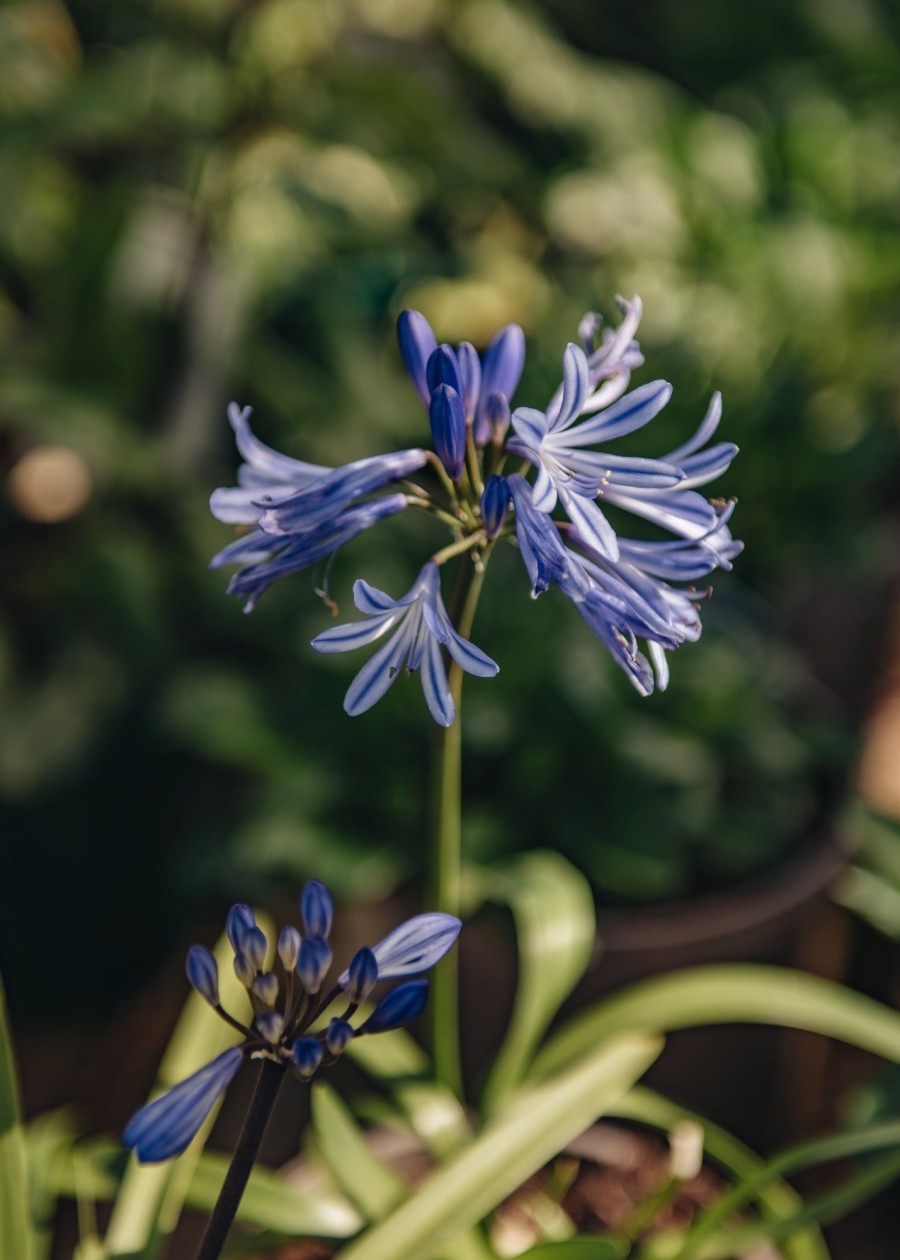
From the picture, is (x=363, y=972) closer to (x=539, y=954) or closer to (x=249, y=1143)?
(x=249, y=1143)

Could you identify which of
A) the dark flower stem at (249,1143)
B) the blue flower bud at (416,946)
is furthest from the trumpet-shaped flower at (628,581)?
the dark flower stem at (249,1143)

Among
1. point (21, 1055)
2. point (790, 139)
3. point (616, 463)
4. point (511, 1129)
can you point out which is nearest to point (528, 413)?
point (616, 463)

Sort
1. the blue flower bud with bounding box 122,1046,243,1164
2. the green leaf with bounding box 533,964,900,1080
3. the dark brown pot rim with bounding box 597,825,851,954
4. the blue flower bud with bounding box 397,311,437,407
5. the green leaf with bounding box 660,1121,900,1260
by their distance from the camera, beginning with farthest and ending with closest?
the dark brown pot rim with bounding box 597,825,851,954 < the green leaf with bounding box 533,964,900,1080 < the green leaf with bounding box 660,1121,900,1260 < the blue flower bud with bounding box 397,311,437,407 < the blue flower bud with bounding box 122,1046,243,1164

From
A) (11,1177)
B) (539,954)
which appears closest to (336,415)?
(539,954)

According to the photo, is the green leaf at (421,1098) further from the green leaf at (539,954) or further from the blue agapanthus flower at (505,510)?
the blue agapanthus flower at (505,510)

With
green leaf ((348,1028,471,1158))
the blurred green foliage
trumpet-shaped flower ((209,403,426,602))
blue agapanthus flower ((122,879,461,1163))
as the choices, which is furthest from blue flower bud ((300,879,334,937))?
the blurred green foliage

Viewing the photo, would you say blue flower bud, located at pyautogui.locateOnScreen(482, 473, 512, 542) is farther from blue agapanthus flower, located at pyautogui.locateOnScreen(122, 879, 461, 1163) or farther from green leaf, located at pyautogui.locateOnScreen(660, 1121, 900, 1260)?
green leaf, located at pyautogui.locateOnScreen(660, 1121, 900, 1260)
